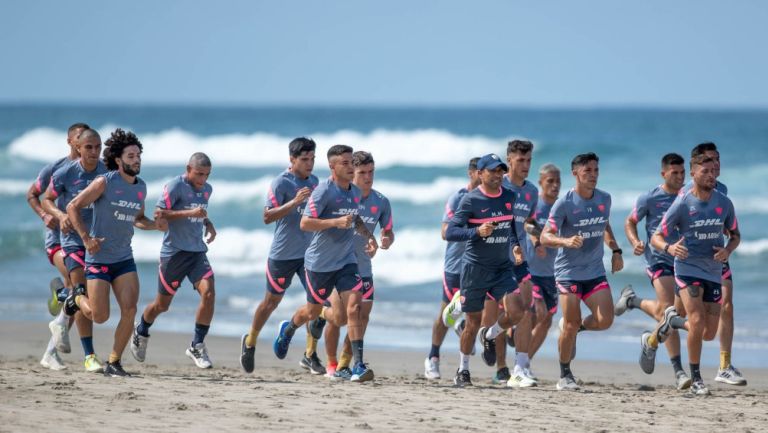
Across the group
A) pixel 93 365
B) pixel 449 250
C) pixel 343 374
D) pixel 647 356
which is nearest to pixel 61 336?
pixel 93 365

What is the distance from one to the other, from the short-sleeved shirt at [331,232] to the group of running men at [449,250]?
0.01 metres

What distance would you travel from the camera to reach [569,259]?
33.8 feet

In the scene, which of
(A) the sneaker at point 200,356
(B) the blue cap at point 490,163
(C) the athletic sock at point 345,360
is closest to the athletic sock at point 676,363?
(B) the blue cap at point 490,163

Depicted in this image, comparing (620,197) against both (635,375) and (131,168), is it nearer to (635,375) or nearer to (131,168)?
(635,375)

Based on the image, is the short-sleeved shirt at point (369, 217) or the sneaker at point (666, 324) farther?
the short-sleeved shirt at point (369, 217)

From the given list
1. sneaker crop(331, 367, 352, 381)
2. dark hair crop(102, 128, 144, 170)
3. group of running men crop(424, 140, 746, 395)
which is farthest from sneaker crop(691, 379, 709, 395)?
dark hair crop(102, 128, 144, 170)

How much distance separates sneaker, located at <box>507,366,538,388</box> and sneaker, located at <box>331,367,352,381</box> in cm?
138

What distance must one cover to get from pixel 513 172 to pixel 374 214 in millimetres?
1312

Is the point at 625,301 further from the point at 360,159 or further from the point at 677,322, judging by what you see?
the point at 360,159

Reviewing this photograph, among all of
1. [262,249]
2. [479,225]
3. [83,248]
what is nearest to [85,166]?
[83,248]

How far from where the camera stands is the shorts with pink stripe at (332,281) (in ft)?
33.0

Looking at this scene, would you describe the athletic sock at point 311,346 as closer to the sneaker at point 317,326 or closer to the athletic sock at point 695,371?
the sneaker at point 317,326

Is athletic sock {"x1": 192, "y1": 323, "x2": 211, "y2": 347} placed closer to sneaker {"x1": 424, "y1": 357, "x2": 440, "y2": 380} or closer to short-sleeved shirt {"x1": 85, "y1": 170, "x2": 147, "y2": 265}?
short-sleeved shirt {"x1": 85, "y1": 170, "x2": 147, "y2": 265}

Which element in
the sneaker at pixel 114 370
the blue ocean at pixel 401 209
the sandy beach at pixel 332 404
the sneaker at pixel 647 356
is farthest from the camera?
the blue ocean at pixel 401 209
